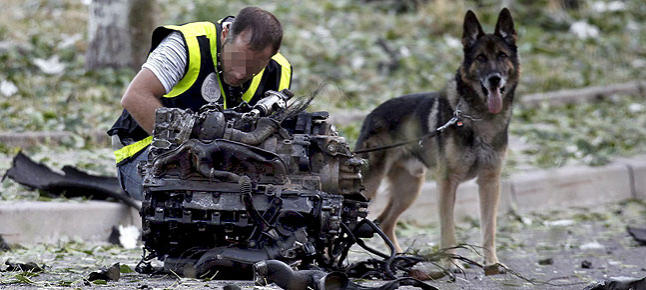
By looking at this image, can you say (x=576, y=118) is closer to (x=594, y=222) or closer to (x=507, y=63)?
(x=594, y=222)

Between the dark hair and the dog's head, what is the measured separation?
2.05 meters

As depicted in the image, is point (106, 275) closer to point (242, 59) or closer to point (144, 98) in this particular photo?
point (144, 98)

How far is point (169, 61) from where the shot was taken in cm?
498

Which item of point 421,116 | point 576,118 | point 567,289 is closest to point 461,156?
point 421,116

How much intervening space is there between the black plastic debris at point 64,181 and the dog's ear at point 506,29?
9.74 ft

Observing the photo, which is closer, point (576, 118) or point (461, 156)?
point (461, 156)

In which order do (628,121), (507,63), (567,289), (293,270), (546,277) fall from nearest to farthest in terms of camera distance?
(293,270)
(567,289)
(546,277)
(507,63)
(628,121)

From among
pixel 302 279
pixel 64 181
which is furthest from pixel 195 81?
pixel 64 181

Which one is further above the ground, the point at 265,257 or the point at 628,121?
the point at 628,121

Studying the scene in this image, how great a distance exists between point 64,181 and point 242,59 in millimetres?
Result: 2522

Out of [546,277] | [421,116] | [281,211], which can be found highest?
[421,116]

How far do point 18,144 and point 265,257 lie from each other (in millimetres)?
4394

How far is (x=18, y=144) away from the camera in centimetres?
790

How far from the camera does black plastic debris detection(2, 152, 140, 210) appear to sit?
6688mm
